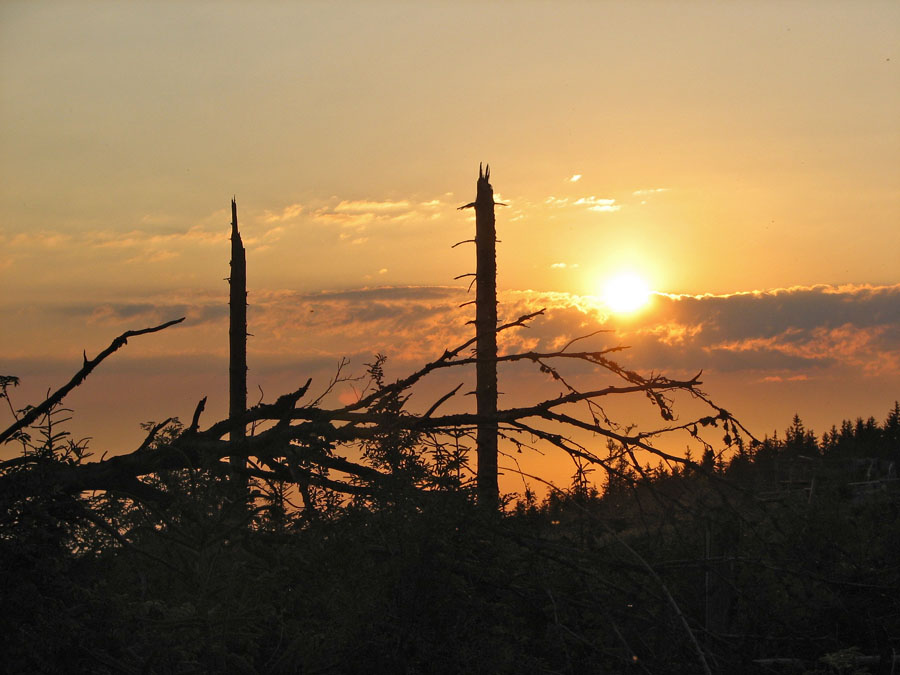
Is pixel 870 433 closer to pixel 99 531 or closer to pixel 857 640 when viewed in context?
pixel 857 640

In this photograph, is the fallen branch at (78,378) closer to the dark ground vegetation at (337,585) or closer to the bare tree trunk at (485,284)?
the dark ground vegetation at (337,585)

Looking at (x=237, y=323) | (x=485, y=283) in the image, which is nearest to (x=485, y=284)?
(x=485, y=283)

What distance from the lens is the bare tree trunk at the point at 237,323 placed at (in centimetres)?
1672

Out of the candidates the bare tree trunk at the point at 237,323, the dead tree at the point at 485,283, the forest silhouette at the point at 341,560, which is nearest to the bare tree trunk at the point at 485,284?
the dead tree at the point at 485,283

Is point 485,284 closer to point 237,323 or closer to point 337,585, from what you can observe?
point 237,323

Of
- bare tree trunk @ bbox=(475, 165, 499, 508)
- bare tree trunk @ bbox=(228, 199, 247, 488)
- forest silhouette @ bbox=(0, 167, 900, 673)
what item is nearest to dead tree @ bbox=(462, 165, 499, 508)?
bare tree trunk @ bbox=(475, 165, 499, 508)

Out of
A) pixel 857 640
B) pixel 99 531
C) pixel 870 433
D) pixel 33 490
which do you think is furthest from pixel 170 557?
pixel 870 433

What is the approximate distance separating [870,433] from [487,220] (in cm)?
3488

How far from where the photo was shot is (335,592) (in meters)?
4.56

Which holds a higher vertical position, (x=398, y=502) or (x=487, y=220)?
(x=487, y=220)

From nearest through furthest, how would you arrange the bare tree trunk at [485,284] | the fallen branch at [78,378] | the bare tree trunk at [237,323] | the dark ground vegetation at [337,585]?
1. the dark ground vegetation at [337,585]
2. the fallen branch at [78,378]
3. the bare tree trunk at [485,284]
4. the bare tree trunk at [237,323]

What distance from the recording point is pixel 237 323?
1680 cm

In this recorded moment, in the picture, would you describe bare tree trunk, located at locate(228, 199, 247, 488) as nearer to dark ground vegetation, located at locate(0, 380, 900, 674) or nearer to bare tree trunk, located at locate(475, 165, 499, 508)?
bare tree trunk, located at locate(475, 165, 499, 508)

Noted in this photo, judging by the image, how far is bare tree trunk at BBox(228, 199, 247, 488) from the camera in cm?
1672
